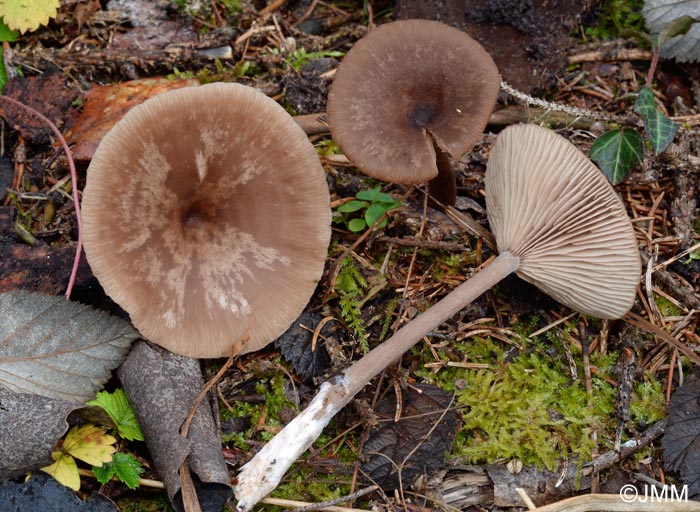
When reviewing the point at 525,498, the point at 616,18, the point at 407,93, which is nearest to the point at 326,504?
the point at 525,498

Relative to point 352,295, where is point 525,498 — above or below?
below

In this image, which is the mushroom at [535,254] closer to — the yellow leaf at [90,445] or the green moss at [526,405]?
the green moss at [526,405]

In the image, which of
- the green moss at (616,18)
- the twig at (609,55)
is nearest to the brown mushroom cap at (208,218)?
the twig at (609,55)

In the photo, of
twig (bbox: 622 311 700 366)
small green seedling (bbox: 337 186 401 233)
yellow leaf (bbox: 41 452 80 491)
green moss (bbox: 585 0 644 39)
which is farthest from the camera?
green moss (bbox: 585 0 644 39)

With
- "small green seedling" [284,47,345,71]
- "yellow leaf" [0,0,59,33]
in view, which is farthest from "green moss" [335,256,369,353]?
"yellow leaf" [0,0,59,33]

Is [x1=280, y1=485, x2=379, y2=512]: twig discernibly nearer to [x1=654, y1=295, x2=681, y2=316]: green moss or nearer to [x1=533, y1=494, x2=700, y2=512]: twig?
[x1=533, y1=494, x2=700, y2=512]: twig

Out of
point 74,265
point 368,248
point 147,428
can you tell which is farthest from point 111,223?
point 368,248

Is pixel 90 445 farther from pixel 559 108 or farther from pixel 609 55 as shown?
pixel 609 55

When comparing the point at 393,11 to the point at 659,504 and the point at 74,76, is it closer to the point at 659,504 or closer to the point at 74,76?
the point at 74,76
